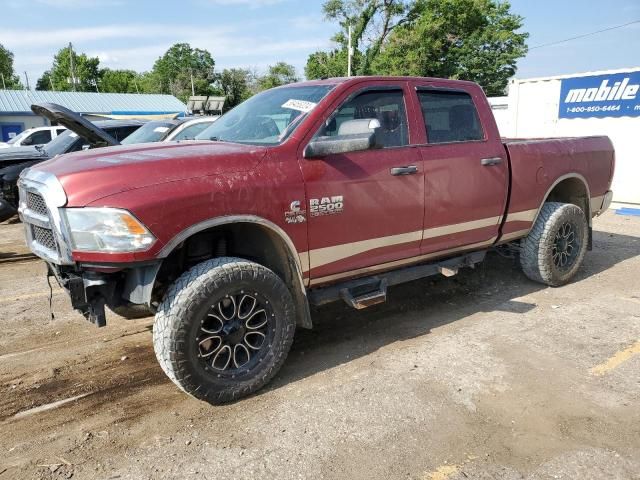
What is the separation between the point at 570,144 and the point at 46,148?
353 inches

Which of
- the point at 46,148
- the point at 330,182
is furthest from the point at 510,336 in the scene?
the point at 46,148

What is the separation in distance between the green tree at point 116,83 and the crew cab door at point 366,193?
91.5 metres

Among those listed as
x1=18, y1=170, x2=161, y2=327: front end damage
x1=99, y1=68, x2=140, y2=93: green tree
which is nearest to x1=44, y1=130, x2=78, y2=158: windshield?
x1=18, y1=170, x2=161, y2=327: front end damage

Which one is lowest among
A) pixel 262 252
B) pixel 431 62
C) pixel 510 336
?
pixel 510 336

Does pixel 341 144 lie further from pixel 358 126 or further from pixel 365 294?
pixel 365 294

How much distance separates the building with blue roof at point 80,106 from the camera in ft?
123

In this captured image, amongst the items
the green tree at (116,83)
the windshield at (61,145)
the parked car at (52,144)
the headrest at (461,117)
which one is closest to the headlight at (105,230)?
the headrest at (461,117)

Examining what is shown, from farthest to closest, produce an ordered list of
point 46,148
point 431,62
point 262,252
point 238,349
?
point 431,62, point 46,148, point 262,252, point 238,349

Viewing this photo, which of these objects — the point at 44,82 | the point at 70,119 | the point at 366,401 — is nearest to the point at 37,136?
the point at 70,119

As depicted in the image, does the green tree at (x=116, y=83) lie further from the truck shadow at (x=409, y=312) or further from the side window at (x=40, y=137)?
the truck shadow at (x=409, y=312)

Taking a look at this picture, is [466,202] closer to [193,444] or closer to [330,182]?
[330,182]

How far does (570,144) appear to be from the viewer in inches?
218

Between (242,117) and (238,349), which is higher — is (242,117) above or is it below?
above

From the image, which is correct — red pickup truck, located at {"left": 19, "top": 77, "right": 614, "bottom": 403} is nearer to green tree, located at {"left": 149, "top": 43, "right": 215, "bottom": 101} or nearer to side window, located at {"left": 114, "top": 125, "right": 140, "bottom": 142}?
side window, located at {"left": 114, "top": 125, "right": 140, "bottom": 142}
